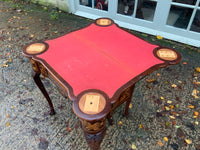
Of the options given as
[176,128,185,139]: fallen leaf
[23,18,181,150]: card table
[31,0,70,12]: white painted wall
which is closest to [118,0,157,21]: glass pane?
[31,0,70,12]: white painted wall

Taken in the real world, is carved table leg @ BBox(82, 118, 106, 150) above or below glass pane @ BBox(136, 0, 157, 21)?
below

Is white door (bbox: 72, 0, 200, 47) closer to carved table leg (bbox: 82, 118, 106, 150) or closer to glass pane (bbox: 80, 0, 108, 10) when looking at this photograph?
glass pane (bbox: 80, 0, 108, 10)

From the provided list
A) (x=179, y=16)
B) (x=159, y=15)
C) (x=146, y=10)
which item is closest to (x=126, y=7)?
(x=146, y=10)

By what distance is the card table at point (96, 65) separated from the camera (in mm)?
1200

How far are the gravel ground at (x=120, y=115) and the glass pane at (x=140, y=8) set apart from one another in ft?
3.64

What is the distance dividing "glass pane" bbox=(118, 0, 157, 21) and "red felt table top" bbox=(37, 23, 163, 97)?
6.41ft

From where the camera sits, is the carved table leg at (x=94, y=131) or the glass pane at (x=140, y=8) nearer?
the carved table leg at (x=94, y=131)

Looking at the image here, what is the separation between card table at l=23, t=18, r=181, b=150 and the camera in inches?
47.3

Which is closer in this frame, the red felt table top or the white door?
the red felt table top

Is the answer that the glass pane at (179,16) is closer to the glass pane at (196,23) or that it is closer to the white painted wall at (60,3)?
the glass pane at (196,23)

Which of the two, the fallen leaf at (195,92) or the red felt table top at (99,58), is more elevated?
the red felt table top at (99,58)

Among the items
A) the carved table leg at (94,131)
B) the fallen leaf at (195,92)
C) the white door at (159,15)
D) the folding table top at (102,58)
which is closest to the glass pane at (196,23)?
the white door at (159,15)

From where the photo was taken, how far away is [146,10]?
3600 mm

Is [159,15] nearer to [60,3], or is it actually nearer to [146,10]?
[146,10]
